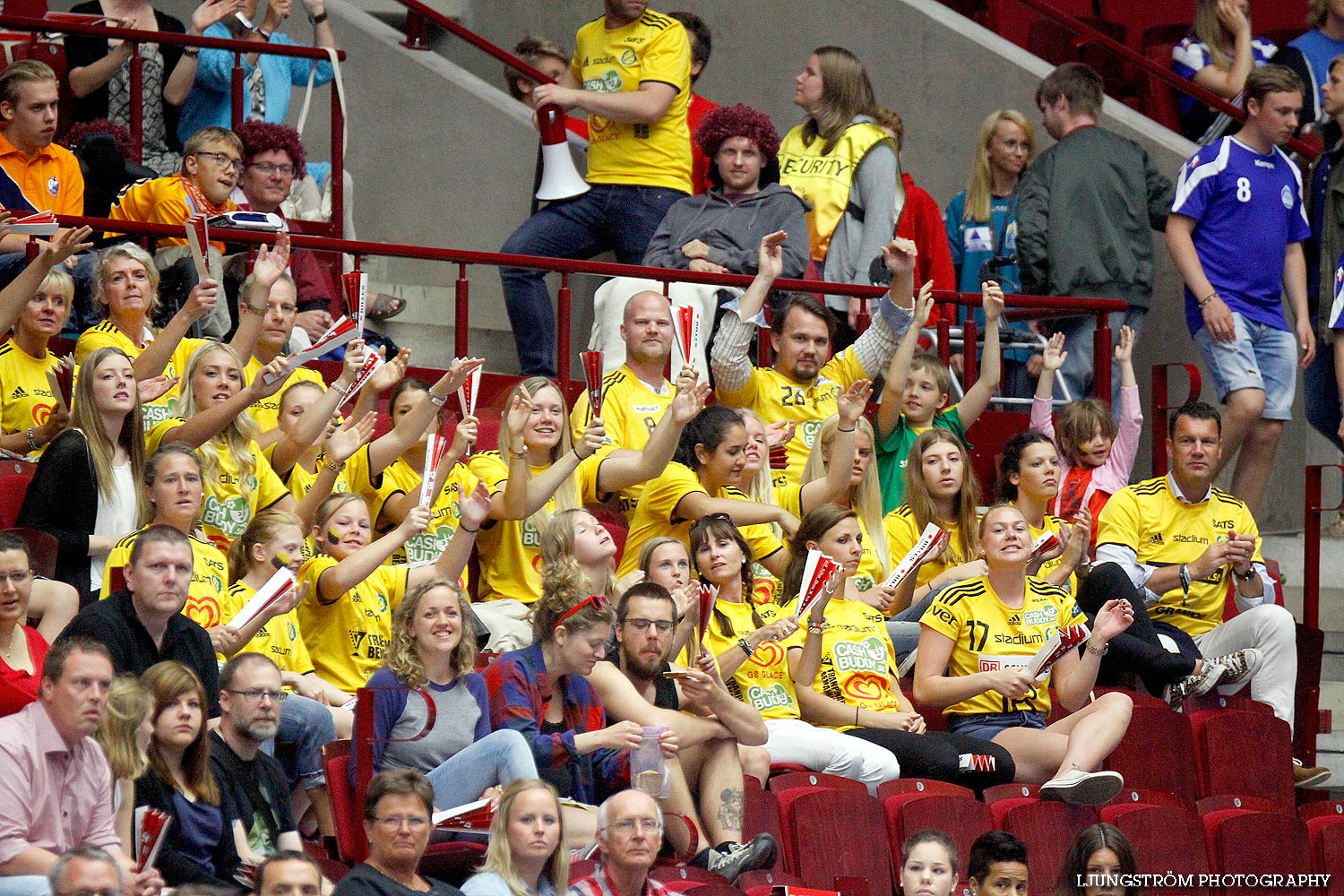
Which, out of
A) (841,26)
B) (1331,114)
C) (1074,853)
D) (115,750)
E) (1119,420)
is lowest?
(1074,853)

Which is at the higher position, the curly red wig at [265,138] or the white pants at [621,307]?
the curly red wig at [265,138]

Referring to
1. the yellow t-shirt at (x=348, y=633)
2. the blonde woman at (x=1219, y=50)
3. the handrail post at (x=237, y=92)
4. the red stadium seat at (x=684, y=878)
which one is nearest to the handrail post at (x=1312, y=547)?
the blonde woman at (x=1219, y=50)

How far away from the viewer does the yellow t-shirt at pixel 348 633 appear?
6957mm

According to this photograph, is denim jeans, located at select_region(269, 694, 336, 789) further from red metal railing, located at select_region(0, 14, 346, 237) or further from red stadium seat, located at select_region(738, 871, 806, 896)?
red metal railing, located at select_region(0, 14, 346, 237)

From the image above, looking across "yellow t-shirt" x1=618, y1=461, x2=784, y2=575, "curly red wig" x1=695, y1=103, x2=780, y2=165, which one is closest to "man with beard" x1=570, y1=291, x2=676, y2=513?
"yellow t-shirt" x1=618, y1=461, x2=784, y2=575

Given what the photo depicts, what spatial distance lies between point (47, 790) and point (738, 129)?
189 inches

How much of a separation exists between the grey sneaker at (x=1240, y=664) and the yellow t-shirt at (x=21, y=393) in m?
4.28

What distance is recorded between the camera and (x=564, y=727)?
6.45m

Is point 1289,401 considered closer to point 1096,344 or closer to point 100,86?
point 1096,344

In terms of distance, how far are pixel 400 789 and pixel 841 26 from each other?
277 inches

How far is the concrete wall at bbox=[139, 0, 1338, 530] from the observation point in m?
11.2

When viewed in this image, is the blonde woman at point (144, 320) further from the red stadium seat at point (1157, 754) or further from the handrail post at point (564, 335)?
the red stadium seat at point (1157, 754)

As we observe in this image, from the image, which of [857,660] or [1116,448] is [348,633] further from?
[1116,448]

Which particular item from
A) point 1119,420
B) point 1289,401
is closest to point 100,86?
point 1119,420
